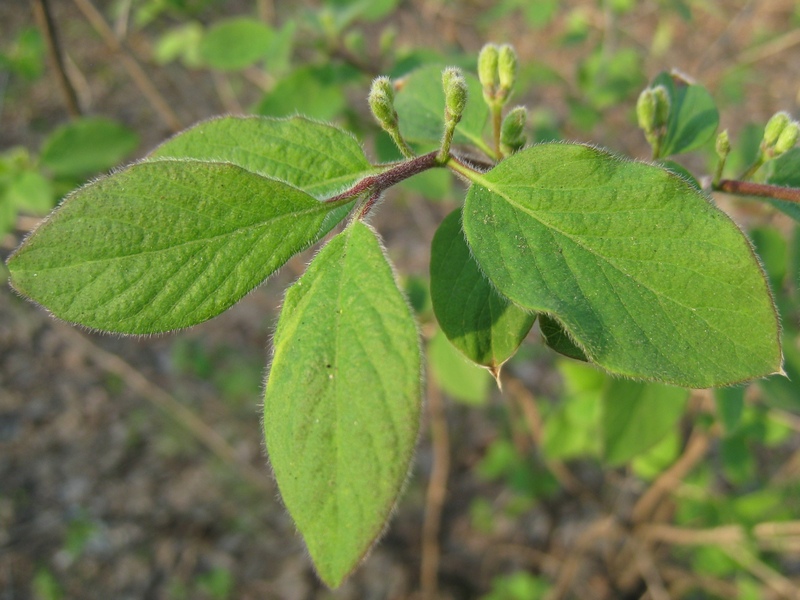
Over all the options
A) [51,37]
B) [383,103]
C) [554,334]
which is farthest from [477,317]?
[51,37]

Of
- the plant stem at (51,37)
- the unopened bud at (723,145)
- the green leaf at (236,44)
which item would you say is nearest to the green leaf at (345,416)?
the unopened bud at (723,145)

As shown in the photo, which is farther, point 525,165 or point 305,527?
point 525,165

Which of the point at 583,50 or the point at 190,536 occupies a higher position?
the point at 583,50

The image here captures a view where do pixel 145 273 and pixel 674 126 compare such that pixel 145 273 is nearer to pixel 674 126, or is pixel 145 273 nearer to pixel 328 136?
pixel 328 136

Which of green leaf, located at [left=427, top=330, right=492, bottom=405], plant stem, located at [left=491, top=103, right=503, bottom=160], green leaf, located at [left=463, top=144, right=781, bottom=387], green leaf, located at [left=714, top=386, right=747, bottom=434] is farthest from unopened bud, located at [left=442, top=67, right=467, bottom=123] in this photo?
green leaf, located at [left=427, top=330, right=492, bottom=405]

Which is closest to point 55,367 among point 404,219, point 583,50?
point 404,219

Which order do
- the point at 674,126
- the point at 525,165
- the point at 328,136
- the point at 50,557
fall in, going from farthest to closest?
the point at 50,557 < the point at 674,126 < the point at 328,136 < the point at 525,165

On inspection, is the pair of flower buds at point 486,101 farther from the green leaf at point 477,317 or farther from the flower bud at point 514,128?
the green leaf at point 477,317

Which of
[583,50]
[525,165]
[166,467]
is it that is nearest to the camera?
[525,165]
